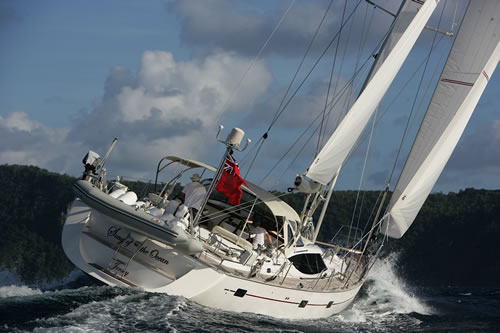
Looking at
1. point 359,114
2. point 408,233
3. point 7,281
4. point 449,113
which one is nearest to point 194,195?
point 359,114

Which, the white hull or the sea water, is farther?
the white hull

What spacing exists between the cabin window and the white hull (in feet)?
6.11

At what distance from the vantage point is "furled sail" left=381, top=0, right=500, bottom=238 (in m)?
19.5

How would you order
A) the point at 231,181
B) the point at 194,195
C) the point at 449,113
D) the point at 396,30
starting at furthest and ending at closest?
the point at 449,113
the point at 396,30
the point at 194,195
the point at 231,181

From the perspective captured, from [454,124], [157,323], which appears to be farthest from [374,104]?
[157,323]

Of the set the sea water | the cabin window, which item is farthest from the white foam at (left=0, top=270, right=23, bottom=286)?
the cabin window

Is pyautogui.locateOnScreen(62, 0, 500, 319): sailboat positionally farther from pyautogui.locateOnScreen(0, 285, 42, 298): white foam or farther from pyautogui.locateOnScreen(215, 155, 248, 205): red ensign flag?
pyautogui.locateOnScreen(0, 285, 42, 298): white foam

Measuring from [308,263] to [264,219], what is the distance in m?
1.61

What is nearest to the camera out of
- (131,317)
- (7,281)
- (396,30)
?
(131,317)

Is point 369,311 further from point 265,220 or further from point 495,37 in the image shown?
point 495,37

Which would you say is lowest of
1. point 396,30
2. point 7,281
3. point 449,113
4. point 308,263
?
point 7,281

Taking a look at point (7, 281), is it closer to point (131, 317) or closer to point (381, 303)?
point (131, 317)

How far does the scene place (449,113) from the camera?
1970 centimetres

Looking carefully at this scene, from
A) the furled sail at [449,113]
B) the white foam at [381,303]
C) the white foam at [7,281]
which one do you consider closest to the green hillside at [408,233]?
the white foam at [7,281]
